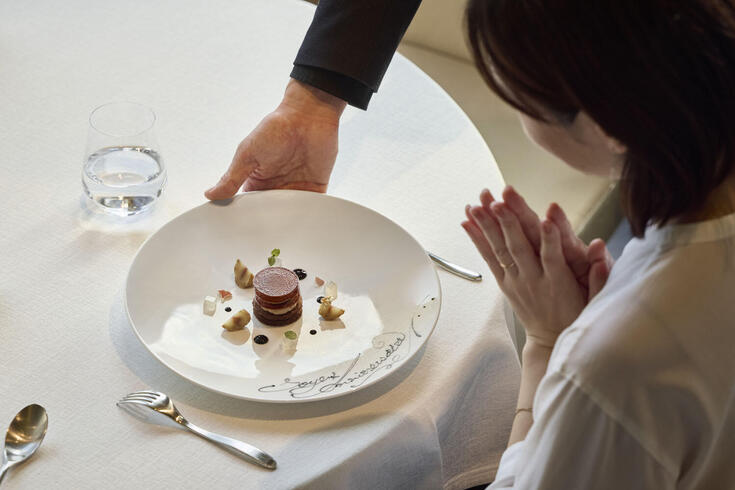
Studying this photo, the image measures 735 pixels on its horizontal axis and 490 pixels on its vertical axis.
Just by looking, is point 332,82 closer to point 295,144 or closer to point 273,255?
point 295,144

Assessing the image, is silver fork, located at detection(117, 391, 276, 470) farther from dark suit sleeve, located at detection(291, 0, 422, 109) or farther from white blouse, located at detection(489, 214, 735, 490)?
dark suit sleeve, located at detection(291, 0, 422, 109)

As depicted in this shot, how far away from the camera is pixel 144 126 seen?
1.28 meters

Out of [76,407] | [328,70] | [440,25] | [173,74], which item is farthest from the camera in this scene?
[440,25]

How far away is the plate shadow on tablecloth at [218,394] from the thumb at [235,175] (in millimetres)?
293

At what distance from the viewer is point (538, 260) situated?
1083 mm

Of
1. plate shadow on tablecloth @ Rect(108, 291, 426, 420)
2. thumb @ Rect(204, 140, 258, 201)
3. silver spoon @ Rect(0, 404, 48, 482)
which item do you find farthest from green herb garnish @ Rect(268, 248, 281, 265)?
silver spoon @ Rect(0, 404, 48, 482)

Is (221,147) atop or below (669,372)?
below

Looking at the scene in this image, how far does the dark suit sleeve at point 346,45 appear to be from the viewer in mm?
1435

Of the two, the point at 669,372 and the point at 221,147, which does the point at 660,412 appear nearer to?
the point at 669,372

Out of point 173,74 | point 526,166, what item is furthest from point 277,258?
point 526,166

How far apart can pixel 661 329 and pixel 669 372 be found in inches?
1.8

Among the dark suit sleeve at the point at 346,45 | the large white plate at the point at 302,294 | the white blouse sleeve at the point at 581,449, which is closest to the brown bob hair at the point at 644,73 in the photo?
the white blouse sleeve at the point at 581,449

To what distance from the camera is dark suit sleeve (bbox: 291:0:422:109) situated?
1.43 metres

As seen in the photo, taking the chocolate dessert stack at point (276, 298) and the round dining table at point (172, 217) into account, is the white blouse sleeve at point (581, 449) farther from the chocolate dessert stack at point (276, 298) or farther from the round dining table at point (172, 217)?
the chocolate dessert stack at point (276, 298)
